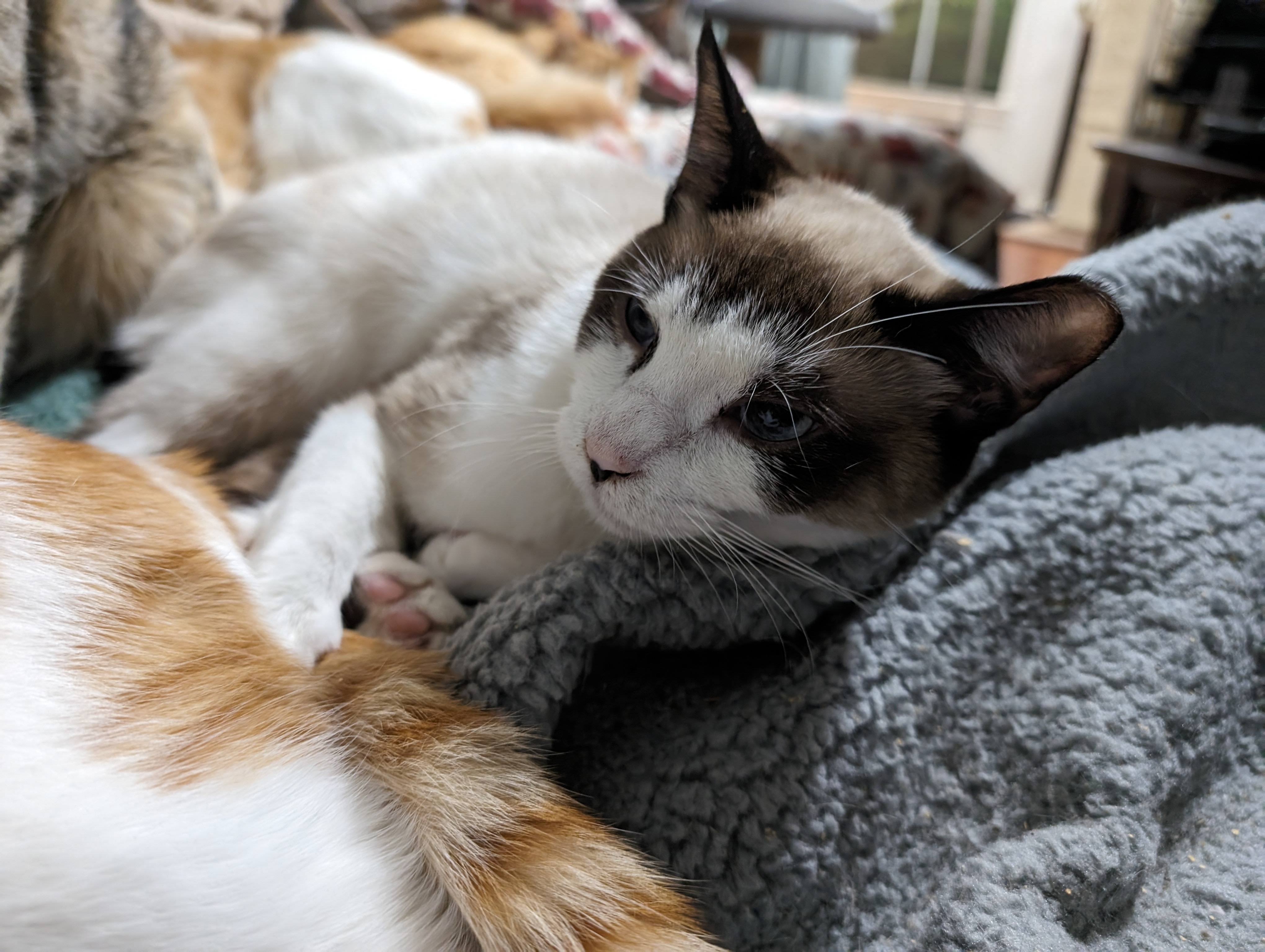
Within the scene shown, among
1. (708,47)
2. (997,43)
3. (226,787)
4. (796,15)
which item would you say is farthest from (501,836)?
(997,43)

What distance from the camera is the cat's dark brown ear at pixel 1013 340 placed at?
2.07 feet

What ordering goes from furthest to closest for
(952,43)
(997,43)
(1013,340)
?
(952,43)
(997,43)
(1013,340)

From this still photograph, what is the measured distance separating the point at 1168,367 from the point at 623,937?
99cm

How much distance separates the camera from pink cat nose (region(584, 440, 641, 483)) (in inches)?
26.9

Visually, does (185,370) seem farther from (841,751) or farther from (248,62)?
(248,62)

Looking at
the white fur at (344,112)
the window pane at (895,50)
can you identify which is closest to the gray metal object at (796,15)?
the window pane at (895,50)

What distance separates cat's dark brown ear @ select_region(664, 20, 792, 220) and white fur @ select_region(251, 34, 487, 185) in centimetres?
102

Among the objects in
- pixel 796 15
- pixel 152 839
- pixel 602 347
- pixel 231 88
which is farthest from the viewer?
pixel 796 15

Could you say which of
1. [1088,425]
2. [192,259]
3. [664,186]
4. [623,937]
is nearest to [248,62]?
[192,259]

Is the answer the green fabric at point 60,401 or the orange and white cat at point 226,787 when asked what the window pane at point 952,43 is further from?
the orange and white cat at point 226,787

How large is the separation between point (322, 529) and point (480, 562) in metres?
0.17

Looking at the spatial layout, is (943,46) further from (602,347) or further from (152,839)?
(152,839)

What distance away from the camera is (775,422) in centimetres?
69

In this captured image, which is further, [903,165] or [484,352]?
[903,165]
